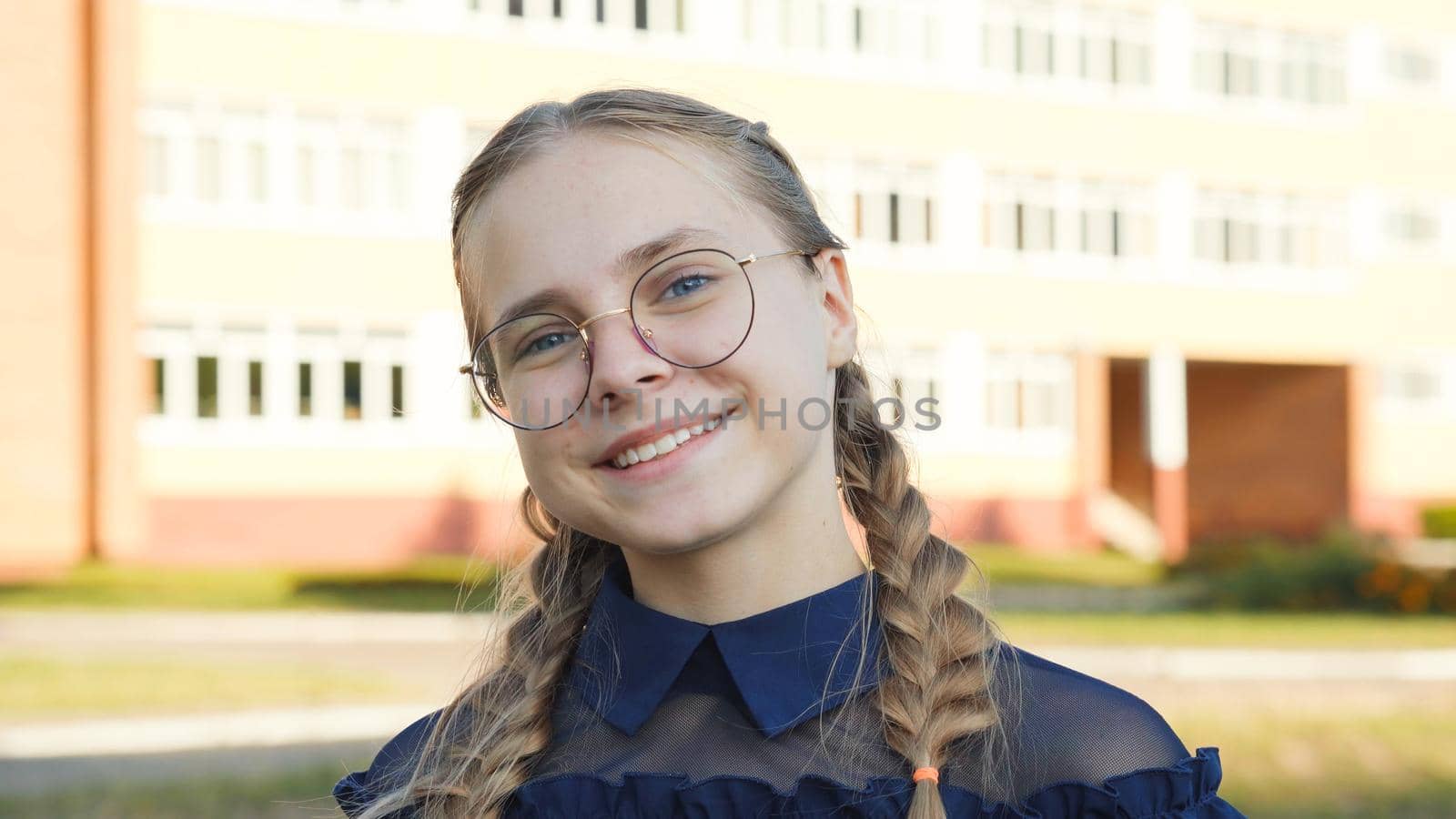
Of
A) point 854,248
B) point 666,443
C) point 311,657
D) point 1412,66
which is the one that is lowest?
point 311,657

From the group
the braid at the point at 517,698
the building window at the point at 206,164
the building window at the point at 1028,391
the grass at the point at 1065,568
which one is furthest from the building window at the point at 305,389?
the braid at the point at 517,698

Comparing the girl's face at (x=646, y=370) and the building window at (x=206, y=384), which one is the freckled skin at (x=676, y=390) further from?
the building window at (x=206, y=384)

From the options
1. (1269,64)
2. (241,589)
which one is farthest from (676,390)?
(1269,64)

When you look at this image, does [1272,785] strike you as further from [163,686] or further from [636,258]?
[163,686]

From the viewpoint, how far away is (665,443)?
1.82 m

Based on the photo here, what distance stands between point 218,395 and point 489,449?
3609 millimetres

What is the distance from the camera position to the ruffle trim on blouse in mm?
1771

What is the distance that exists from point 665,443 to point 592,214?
0.27 meters

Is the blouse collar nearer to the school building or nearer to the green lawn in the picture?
the green lawn

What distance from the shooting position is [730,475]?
5.99ft

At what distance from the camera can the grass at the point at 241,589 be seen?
16.2 m

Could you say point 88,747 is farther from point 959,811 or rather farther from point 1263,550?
point 1263,550

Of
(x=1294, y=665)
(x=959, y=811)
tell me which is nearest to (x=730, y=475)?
(x=959, y=811)

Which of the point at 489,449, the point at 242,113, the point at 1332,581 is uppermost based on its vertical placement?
the point at 242,113
